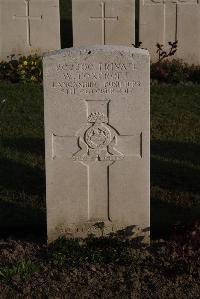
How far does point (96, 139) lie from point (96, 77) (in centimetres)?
50

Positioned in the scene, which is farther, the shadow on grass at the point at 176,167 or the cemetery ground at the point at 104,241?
the shadow on grass at the point at 176,167

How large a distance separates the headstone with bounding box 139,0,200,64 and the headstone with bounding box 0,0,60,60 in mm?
1517

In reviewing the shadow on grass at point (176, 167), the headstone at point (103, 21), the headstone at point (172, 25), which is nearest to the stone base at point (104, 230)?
the shadow on grass at point (176, 167)

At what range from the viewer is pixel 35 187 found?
754 centimetres

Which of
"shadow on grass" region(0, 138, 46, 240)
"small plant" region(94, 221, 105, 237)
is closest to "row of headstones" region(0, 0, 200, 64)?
"shadow on grass" region(0, 138, 46, 240)

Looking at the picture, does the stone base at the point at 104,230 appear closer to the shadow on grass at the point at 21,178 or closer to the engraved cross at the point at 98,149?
the engraved cross at the point at 98,149

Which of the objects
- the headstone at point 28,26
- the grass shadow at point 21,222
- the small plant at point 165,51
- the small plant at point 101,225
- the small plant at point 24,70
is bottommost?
the grass shadow at point 21,222

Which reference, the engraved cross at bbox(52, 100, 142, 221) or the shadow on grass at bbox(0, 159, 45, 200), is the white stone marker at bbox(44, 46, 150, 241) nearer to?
the engraved cross at bbox(52, 100, 142, 221)

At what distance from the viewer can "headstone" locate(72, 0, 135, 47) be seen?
40.3ft

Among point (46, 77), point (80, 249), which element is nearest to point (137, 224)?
point (80, 249)

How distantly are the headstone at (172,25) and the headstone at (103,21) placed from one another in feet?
0.75

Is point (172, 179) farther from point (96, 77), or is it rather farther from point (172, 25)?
point (172, 25)

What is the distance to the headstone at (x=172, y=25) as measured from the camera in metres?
12.4

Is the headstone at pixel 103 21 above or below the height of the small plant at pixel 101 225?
Answer: above
